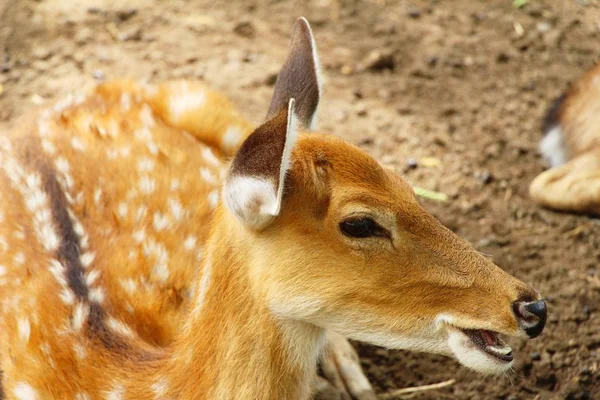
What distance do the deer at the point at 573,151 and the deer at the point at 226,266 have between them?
1.45 meters

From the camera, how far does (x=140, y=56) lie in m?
5.41

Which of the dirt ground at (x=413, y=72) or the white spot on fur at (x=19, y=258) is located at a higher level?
the white spot on fur at (x=19, y=258)

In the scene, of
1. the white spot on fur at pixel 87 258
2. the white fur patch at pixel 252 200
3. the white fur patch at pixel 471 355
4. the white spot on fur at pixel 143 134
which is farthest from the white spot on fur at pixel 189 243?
the white fur patch at pixel 471 355

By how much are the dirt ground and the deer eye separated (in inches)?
55.9

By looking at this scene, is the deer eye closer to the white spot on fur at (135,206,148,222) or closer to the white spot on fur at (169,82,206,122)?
the white spot on fur at (135,206,148,222)

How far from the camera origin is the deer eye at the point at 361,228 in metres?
2.53

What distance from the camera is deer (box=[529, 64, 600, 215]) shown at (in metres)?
4.30

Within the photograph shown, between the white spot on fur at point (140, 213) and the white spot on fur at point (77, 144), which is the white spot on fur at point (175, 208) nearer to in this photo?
the white spot on fur at point (140, 213)

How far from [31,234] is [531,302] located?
6.07 ft

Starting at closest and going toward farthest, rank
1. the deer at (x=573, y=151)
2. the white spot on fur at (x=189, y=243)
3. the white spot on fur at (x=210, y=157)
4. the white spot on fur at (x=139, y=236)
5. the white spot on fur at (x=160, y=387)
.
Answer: the white spot on fur at (x=160, y=387) → the white spot on fur at (x=139, y=236) → the white spot on fur at (x=189, y=243) → the white spot on fur at (x=210, y=157) → the deer at (x=573, y=151)

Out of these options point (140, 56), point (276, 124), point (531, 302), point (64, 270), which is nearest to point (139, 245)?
point (64, 270)

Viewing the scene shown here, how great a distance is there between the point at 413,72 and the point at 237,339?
299 centimetres

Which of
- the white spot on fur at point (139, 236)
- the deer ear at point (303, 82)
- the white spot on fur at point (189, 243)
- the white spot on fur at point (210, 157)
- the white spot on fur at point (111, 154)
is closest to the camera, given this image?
the deer ear at point (303, 82)

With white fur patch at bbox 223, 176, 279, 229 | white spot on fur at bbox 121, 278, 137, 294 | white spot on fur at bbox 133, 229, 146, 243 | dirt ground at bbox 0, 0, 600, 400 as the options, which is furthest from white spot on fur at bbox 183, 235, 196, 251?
white fur patch at bbox 223, 176, 279, 229
